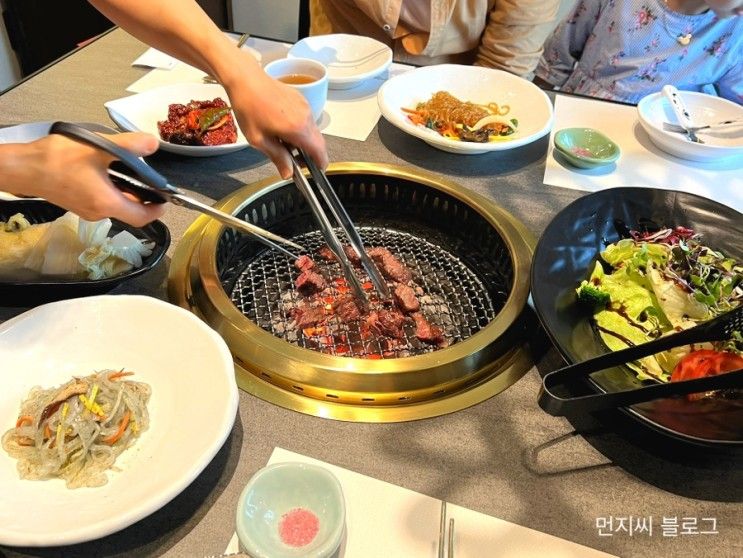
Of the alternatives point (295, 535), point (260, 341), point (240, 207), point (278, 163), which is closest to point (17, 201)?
point (240, 207)

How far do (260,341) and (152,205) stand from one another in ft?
1.38

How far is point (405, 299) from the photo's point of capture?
1.78m

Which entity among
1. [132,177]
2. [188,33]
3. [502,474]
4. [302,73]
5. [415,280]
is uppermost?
[188,33]

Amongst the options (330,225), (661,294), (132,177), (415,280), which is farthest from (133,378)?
(661,294)

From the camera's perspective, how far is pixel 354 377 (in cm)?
138

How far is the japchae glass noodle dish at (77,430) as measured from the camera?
3.78 feet

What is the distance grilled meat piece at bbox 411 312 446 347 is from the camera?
1.71m

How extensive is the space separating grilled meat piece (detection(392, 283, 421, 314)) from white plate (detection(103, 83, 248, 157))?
0.84m

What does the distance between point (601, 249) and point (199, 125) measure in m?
1.53

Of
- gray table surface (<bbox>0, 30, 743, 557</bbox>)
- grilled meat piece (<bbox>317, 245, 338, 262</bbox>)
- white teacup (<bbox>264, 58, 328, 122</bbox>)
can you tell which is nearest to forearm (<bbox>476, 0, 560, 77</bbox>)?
white teacup (<bbox>264, 58, 328, 122</bbox>)

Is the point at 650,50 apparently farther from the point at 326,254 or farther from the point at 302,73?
the point at 326,254

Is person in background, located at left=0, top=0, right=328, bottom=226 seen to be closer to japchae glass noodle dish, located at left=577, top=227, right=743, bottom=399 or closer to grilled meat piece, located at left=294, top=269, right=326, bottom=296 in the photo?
grilled meat piece, located at left=294, top=269, right=326, bottom=296

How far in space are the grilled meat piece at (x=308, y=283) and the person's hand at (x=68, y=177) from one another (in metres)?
0.68

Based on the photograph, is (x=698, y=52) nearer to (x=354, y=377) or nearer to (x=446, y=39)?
(x=446, y=39)
